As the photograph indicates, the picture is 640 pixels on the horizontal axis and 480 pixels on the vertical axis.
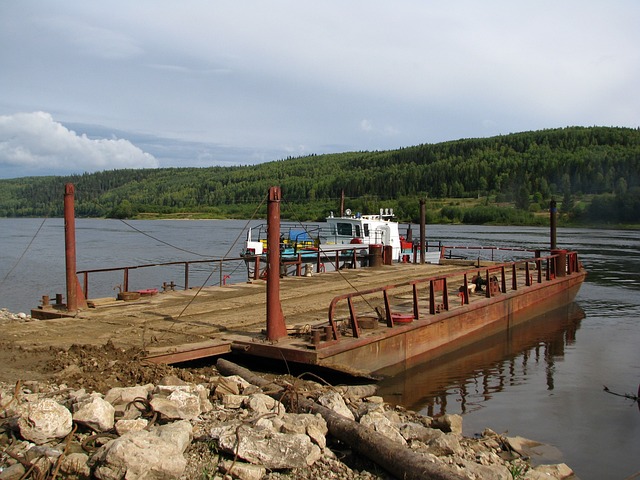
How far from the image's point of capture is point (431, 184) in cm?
13900

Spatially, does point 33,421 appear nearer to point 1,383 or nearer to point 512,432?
point 1,383

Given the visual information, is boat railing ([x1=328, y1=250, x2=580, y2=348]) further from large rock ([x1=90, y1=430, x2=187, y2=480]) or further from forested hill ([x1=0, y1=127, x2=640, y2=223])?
forested hill ([x1=0, y1=127, x2=640, y2=223])

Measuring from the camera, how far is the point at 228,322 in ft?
37.6

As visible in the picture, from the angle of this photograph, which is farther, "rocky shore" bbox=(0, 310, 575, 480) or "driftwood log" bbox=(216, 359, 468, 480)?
"driftwood log" bbox=(216, 359, 468, 480)

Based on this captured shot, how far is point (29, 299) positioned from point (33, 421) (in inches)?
950

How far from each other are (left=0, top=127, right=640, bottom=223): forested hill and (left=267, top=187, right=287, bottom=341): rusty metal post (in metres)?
73.7

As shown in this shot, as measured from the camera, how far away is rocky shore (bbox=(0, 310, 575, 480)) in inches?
215

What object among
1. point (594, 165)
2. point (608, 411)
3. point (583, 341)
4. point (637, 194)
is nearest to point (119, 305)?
point (608, 411)

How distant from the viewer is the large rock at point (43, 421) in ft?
19.1

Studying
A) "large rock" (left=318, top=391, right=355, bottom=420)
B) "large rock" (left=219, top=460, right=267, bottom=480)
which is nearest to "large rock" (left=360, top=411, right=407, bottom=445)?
"large rock" (left=318, top=391, right=355, bottom=420)

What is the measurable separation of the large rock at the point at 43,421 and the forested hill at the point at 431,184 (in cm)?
7783

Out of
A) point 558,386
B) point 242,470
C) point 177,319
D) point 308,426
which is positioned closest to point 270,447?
point 242,470

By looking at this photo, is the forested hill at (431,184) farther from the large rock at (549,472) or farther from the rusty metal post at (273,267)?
the large rock at (549,472)

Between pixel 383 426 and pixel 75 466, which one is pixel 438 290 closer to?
pixel 383 426
